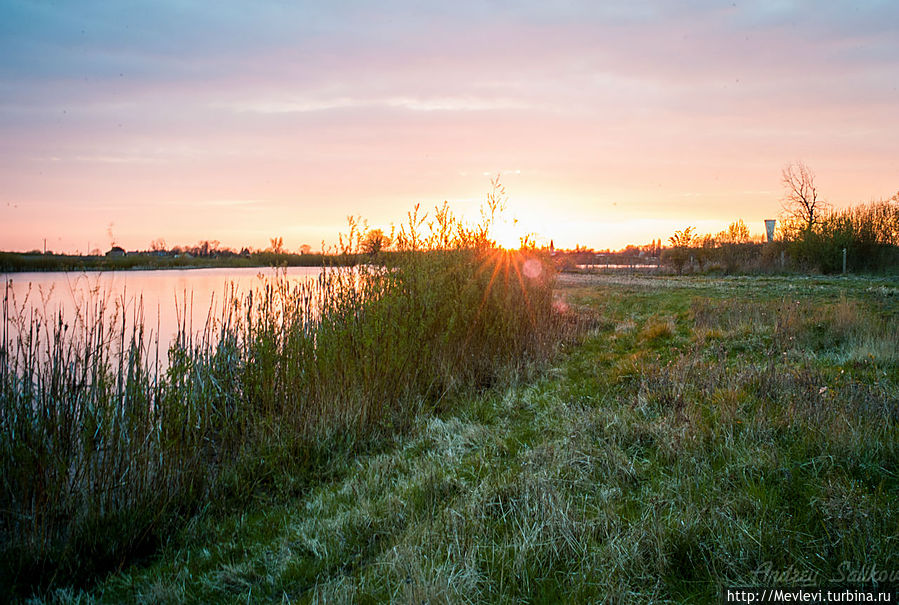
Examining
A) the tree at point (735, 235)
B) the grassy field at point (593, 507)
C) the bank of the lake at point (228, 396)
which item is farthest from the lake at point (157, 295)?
the tree at point (735, 235)

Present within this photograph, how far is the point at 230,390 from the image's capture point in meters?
5.30

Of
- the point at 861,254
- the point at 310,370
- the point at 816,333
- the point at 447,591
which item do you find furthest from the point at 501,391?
the point at 861,254

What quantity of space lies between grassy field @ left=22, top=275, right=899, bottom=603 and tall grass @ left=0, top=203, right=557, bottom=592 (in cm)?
35

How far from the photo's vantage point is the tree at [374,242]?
575 cm

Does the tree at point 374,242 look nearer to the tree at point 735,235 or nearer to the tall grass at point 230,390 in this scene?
the tall grass at point 230,390

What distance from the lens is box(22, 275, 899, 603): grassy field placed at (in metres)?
2.35

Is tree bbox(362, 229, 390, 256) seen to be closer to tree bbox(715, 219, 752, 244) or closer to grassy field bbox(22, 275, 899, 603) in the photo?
grassy field bbox(22, 275, 899, 603)

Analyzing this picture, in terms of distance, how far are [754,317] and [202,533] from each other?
830 cm

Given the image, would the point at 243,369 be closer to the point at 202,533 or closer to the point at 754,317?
the point at 202,533

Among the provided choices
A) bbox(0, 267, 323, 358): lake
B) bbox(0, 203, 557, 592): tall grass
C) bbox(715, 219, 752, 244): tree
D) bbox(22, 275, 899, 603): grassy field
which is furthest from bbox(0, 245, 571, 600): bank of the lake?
bbox(715, 219, 752, 244): tree

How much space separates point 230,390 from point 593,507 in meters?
3.92

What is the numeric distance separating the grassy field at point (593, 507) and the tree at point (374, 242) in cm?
203

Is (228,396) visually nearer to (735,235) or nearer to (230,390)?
(230,390)

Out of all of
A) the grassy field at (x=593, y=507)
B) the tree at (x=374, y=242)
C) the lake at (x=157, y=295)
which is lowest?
the grassy field at (x=593, y=507)
